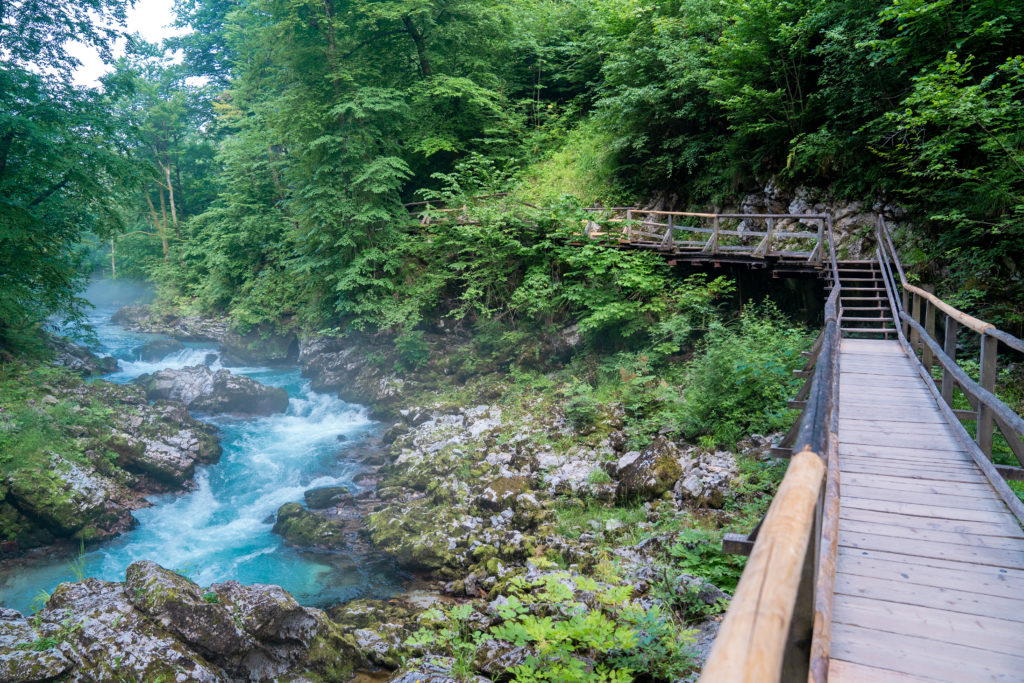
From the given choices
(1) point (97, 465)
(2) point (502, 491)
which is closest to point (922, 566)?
(2) point (502, 491)

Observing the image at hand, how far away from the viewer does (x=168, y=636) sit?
5340 mm

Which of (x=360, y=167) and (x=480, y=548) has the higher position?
(x=360, y=167)

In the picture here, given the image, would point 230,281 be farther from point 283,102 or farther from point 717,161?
point 717,161

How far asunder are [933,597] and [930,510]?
1.07 m

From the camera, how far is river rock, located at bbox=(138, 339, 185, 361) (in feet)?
64.7

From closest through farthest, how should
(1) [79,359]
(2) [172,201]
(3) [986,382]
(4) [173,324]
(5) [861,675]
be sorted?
1. (5) [861,675]
2. (3) [986,382]
3. (1) [79,359]
4. (4) [173,324]
5. (2) [172,201]

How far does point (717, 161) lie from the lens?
13.4 m

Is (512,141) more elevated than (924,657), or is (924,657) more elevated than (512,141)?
(512,141)

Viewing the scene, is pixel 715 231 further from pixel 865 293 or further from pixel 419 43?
pixel 419 43

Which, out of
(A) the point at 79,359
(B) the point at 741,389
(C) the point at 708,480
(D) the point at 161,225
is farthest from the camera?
(D) the point at 161,225

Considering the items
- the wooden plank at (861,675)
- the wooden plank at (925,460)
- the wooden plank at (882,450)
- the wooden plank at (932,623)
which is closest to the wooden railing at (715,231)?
the wooden plank at (882,450)

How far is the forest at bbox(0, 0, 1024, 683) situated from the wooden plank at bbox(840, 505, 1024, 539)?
1.6 inches

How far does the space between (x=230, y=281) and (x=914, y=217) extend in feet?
79.1

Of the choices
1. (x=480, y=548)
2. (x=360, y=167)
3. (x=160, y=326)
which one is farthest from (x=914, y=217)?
(x=160, y=326)
